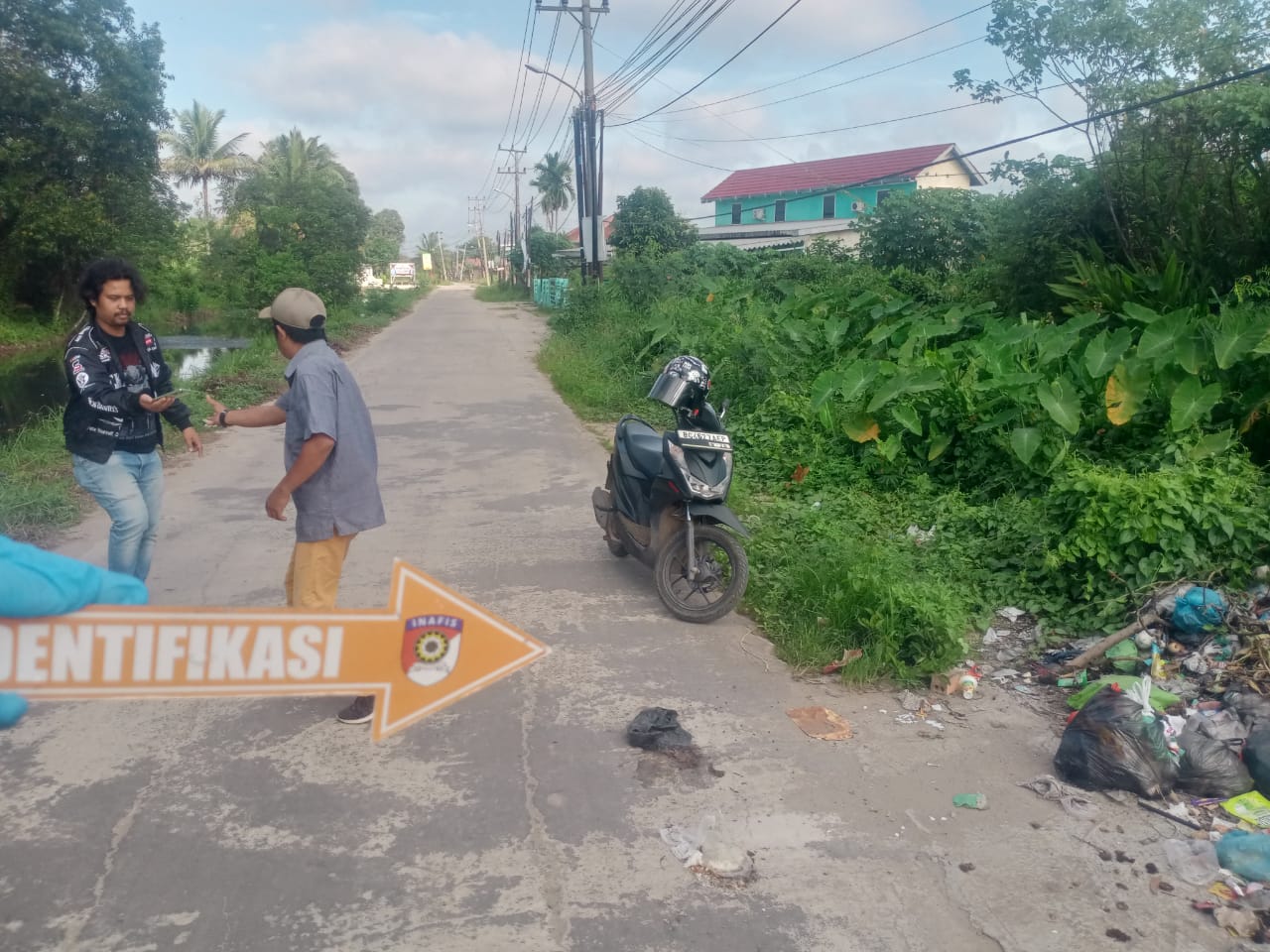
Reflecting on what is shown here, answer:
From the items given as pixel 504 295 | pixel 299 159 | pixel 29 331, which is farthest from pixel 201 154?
pixel 29 331

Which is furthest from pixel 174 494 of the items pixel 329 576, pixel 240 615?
pixel 240 615

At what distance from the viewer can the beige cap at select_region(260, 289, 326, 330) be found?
12.2 feet

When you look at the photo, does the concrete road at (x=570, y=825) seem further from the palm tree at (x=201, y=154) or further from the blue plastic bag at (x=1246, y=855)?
the palm tree at (x=201, y=154)

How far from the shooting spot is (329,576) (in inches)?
154

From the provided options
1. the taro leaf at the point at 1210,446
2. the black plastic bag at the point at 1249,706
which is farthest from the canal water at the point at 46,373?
the black plastic bag at the point at 1249,706

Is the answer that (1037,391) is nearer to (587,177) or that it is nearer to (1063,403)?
(1063,403)

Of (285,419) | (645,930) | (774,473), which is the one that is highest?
(285,419)

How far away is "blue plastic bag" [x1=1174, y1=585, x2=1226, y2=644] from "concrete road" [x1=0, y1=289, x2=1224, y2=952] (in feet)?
2.81

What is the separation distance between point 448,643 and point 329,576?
67.0 inches

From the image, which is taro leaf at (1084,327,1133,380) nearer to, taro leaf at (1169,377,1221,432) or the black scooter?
taro leaf at (1169,377,1221,432)

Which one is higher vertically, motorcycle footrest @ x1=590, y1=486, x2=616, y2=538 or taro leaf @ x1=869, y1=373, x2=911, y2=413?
taro leaf @ x1=869, y1=373, x2=911, y2=413

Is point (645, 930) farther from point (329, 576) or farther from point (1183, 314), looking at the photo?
point (1183, 314)

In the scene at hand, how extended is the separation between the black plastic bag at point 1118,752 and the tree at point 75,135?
27.5 metres

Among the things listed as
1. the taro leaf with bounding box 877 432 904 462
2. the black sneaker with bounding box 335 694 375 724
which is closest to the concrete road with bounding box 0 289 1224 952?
the black sneaker with bounding box 335 694 375 724
